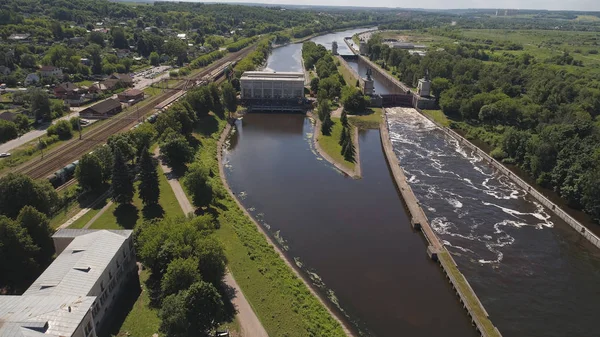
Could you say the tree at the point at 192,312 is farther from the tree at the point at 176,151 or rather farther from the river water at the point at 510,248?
the tree at the point at 176,151

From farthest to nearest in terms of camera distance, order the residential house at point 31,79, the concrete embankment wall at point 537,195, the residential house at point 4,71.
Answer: the residential house at point 4,71
the residential house at point 31,79
the concrete embankment wall at point 537,195

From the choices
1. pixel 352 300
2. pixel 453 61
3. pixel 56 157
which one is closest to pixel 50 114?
pixel 56 157

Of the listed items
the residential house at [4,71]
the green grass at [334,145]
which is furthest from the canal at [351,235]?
the residential house at [4,71]

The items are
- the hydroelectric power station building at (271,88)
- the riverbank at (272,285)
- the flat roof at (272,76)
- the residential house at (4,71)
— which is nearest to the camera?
the riverbank at (272,285)

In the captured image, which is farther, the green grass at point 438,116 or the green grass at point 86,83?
the green grass at point 86,83

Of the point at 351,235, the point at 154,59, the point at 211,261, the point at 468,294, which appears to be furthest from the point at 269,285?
the point at 154,59

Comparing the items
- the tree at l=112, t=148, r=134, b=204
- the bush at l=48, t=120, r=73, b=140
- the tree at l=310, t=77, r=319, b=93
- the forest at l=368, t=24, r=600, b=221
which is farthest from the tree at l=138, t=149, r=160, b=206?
the tree at l=310, t=77, r=319, b=93

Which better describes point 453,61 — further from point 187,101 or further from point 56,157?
point 56,157

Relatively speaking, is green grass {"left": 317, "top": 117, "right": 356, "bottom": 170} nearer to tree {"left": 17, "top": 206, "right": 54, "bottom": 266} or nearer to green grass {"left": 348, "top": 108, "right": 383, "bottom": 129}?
green grass {"left": 348, "top": 108, "right": 383, "bottom": 129}
